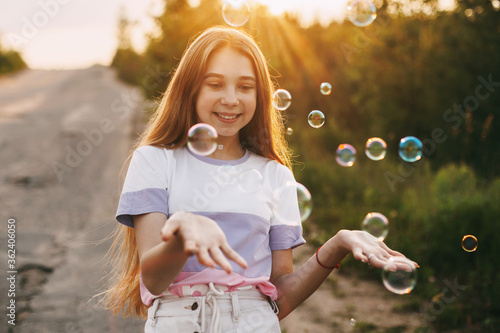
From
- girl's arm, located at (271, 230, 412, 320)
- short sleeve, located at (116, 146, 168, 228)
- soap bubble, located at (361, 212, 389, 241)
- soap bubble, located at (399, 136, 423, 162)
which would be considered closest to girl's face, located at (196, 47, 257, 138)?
short sleeve, located at (116, 146, 168, 228)

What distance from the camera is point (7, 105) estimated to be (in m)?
13.2

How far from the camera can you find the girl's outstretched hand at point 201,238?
1146mm

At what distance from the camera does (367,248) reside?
161 cm

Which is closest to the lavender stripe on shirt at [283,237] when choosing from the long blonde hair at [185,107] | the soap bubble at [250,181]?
the soap bubble at [250,181]

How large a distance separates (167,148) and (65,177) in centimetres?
617

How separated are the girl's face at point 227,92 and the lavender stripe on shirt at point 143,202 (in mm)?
377

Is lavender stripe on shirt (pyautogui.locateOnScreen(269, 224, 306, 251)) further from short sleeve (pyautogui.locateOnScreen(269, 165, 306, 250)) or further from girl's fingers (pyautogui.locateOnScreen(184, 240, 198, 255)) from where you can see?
girl's fingers (pyautogui.locateOnScreen(184, 240, 198, 255))

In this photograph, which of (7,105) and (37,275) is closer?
(37,275)

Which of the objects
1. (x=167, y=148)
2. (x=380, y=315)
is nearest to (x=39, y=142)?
(x=380, y=315)

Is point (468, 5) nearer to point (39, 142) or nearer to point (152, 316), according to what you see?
point (39, 142)

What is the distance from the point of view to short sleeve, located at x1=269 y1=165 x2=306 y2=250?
1.92 meters

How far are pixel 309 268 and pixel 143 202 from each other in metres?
0.70

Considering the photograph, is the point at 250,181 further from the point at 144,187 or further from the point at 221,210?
the point at 144,187

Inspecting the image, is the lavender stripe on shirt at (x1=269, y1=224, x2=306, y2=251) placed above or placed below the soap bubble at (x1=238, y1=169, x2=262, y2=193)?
below
